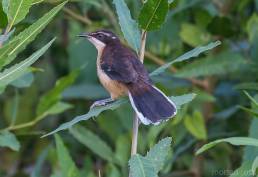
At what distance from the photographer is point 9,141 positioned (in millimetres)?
3916

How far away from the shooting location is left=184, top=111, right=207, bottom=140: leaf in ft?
16.6

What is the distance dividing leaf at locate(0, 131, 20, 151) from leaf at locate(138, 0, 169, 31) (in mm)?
1136

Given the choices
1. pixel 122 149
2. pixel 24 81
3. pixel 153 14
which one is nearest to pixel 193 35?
pixel 122 149

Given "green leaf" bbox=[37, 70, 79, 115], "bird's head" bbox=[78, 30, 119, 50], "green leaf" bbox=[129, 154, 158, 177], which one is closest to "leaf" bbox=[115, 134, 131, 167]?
"green leaf" bbox=[37, 70, 79, 115]

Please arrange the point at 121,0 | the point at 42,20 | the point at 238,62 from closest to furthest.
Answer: the point at 42,20
the point at 121,0
the point at 238,62

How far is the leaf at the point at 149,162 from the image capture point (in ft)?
9.17

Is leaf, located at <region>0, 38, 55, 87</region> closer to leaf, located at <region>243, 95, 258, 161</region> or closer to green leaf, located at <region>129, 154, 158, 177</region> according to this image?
green leaf, located at <region>129, 154, 158, 177</region>

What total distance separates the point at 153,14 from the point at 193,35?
7.65ft

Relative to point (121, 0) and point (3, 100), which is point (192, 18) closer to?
point (3, 100)

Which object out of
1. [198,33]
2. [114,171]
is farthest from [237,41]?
[114,171]

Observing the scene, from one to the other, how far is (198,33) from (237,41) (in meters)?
0.28

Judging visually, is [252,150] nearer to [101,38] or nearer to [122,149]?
[101,38]

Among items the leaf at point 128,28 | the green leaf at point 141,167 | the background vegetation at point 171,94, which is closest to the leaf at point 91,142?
the background vegetation at point 171,94

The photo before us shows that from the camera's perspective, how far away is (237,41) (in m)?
5.40
